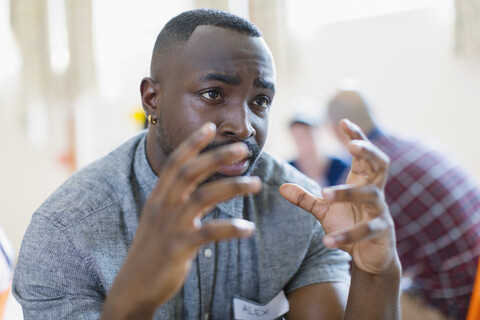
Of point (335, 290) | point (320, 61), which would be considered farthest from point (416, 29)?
point (335, 290)

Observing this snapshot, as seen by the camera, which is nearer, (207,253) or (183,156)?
(183,156)

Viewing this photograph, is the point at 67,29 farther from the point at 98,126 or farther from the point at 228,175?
the point at 228,175

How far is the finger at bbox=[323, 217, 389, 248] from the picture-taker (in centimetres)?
77

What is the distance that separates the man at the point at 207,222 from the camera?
709mm

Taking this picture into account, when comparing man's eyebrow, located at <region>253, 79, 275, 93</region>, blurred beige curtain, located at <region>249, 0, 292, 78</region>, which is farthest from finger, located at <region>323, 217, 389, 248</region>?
blurred beige curtain, located at <region>249, 0, 292, 78</region>

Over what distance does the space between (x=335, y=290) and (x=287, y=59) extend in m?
2.65

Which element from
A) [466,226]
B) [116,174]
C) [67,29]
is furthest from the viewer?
[67,29]

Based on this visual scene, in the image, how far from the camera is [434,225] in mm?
2047

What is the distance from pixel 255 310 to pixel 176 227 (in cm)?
62

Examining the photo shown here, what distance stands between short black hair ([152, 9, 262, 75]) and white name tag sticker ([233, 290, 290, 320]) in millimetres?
667

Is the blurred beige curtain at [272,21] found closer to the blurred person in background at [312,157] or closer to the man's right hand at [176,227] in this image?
the blurred person in background at [312,157]

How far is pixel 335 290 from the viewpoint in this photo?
1234mm

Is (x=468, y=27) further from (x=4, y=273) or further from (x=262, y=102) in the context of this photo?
(x=4, y=273)

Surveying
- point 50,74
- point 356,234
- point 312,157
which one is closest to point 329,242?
point 356,234
